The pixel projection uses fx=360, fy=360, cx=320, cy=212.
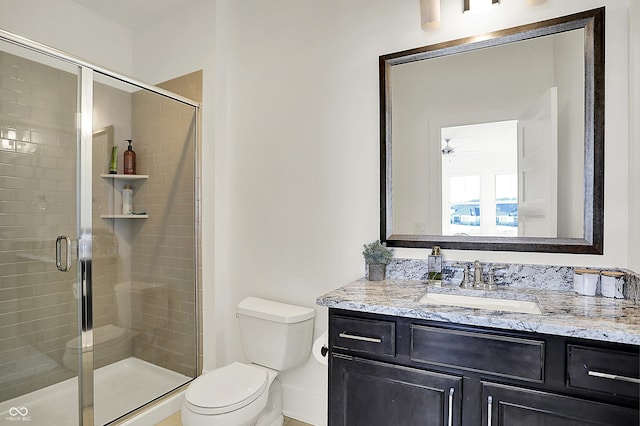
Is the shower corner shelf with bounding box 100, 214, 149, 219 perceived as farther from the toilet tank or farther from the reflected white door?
the reflected white door

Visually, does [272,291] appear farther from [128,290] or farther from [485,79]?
[485,79]

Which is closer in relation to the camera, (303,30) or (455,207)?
(455,207)

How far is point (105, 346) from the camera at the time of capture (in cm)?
224

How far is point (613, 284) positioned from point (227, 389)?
1.72m

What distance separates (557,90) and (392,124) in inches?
28.9

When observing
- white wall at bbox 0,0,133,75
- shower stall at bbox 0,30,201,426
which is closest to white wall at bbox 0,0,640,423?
white wall at bbox 0,0,133,75

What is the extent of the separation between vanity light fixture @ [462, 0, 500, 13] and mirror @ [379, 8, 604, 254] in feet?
0.42

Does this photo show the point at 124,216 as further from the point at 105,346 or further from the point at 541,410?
the point at 541,410

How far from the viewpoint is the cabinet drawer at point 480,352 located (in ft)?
3.76

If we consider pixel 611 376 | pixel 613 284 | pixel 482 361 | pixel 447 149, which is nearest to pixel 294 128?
pixel 447 149

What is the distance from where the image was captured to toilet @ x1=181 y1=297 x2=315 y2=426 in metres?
1.62

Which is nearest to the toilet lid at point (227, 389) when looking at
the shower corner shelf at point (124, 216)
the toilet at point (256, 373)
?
the toilet at point (256, 373)

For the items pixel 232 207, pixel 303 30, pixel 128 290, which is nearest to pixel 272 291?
pixel 232 207

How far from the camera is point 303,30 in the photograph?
7.09 ft
